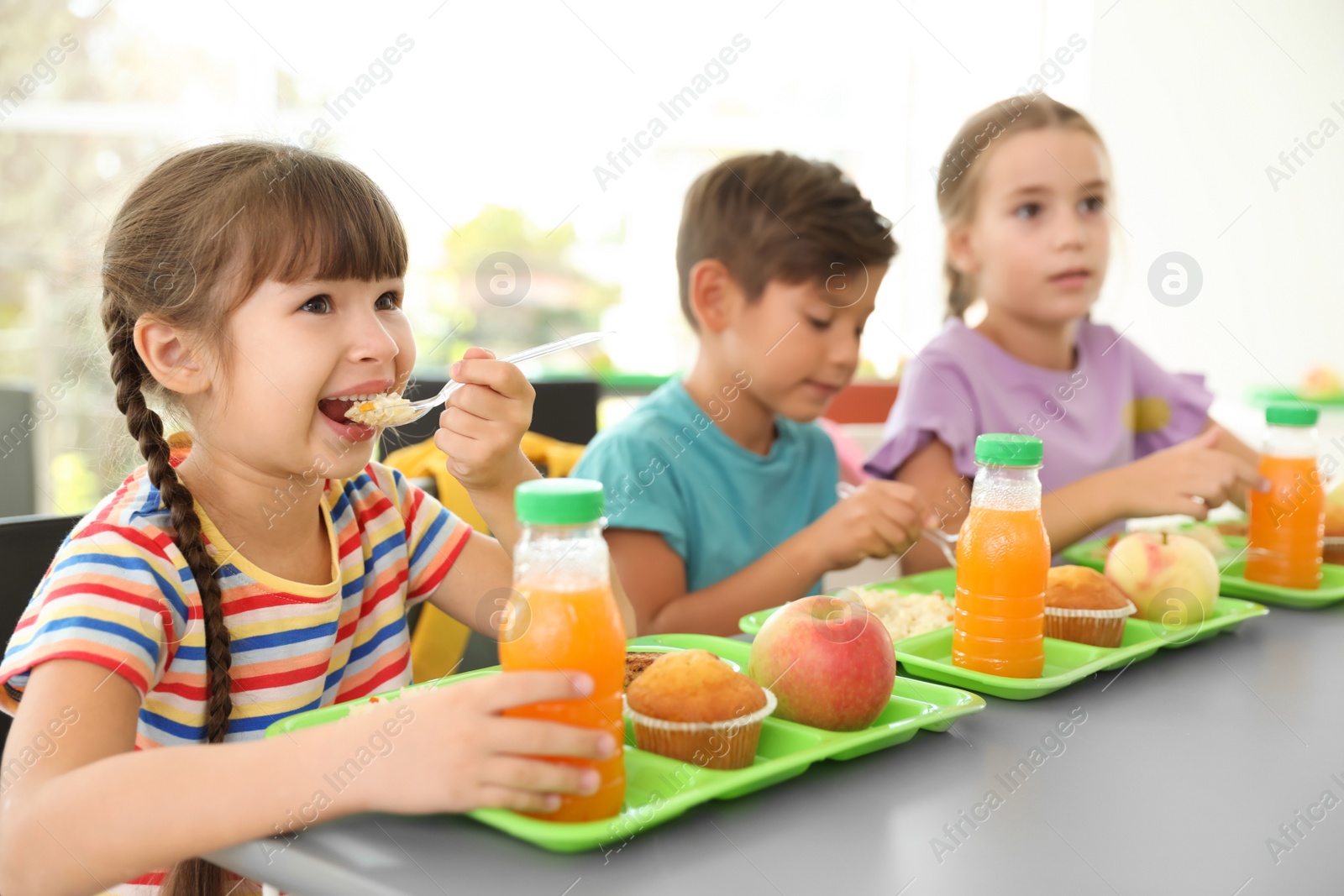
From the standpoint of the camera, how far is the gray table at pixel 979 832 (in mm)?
583

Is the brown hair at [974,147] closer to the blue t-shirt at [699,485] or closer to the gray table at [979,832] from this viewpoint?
the blue t-shirt at [699,485]

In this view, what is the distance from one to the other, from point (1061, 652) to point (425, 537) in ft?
2.13

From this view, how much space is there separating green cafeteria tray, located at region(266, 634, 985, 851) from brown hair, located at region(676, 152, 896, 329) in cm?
85

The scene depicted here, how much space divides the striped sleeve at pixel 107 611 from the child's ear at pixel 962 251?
1360 millimetres

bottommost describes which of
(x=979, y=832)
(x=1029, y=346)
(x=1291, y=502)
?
(x=979, y=832)

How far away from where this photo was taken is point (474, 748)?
1.93 ft

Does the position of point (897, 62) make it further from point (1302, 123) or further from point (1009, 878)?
point (1009, 878)

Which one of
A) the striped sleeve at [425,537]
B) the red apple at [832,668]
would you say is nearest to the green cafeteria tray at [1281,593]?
the red apple at [832,668]

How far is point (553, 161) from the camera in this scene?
12.5 ft

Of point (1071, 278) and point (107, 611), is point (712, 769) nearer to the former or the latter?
point (107, 611)

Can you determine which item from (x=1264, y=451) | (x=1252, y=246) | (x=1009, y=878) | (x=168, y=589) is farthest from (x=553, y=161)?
(x=1009, y=878)

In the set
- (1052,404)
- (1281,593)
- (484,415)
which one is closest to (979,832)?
(484,415)

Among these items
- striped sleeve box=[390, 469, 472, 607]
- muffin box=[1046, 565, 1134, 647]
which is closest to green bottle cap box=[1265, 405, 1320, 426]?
muffin box=[1046, 565, 1134, 647]

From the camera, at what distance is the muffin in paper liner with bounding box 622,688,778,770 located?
0.69 m
